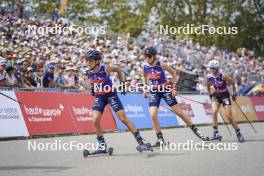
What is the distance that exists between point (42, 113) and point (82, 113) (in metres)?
2.14

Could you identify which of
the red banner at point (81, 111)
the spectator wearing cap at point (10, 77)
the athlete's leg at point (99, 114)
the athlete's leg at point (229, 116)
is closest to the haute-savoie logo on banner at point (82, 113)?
the red banner at point (81, 111)

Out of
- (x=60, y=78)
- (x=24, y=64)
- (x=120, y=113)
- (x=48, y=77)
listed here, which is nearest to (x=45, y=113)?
(x=48, y=77)

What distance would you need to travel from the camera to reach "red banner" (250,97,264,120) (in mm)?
32219

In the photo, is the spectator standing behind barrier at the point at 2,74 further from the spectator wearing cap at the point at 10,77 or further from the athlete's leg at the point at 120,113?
the athlete's leg at the point at 120,113

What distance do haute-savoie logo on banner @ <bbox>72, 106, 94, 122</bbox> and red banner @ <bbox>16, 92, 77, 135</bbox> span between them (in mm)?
400

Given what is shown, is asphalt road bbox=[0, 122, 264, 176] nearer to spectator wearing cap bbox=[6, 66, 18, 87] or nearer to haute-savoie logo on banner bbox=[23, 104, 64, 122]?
haute-savoie logo on banner bbox=[23, 104, 64, 122]

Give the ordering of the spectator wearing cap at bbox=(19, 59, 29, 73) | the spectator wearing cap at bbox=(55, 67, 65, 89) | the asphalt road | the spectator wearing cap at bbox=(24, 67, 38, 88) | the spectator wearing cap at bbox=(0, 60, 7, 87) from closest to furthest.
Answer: the asphalt road
the spectator wearing cap at bbox=(0, 60, 7, 87)
the spectator wearing cap at bbox=(24, 67, 38, 88)
the spectator wearing cap at bbox=(19, 59, 29, 73)
the spectator wearing cap at bbox=(55, 67, 65, 89)

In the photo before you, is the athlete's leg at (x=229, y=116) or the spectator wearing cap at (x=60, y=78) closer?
the athlete's leg at (x=229, y=116)

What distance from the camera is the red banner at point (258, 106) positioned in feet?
106

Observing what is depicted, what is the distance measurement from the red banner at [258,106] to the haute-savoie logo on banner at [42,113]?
52.5 feet

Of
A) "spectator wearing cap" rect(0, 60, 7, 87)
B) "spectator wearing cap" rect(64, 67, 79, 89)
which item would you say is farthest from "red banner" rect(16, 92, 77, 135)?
"spectator wearing cap" rect(64, 67, 79, 89)

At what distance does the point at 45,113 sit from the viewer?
18.4 metres

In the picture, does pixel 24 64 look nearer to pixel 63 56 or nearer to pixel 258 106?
pixel 63 56

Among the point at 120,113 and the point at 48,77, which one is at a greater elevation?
the point at 48,77
